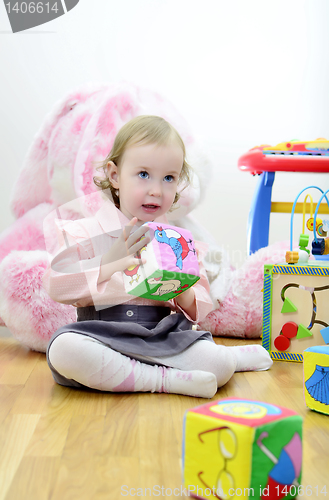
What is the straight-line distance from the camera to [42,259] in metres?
1.13

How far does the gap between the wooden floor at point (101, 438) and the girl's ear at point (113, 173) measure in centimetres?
38

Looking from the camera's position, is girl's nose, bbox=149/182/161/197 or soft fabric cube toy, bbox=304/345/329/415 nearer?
soft fabric cube toy, bbox=304/345/329/415

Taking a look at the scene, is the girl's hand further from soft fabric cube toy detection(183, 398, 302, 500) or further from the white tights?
soft fabric cube toy detection(183, 398, 302, 500)

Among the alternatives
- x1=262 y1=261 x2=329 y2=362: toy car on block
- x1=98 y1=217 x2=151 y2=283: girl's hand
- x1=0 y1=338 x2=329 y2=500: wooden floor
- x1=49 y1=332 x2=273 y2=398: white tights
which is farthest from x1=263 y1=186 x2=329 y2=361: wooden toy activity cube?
x1=98 y1=217 x2=151 y2=283: girl's hand

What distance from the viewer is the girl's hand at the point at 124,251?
2.60 feet

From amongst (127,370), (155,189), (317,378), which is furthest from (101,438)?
(155,189)

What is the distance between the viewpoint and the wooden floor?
49cm

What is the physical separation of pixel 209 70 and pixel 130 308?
1151 mm

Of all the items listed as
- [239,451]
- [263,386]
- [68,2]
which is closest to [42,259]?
[263,386]

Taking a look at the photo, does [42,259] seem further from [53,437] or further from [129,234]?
[53,437]

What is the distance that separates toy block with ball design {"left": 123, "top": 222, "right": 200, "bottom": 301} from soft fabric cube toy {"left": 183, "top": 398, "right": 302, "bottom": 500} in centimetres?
29

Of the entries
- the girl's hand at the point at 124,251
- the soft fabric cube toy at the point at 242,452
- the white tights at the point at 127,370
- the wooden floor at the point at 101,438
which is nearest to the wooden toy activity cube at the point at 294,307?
the wooden floor at the point at 101,438

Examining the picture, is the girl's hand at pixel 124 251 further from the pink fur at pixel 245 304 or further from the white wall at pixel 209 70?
the white wall at pixel 209 70

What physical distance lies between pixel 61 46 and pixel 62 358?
126 centimetres
